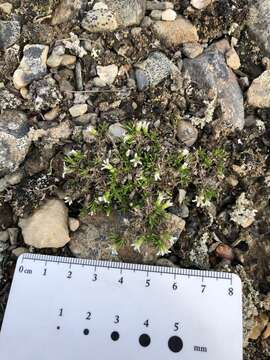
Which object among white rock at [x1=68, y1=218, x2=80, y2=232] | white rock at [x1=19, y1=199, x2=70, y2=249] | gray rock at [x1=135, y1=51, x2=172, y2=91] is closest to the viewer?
white rock at [x1=19, y1=199, x2=70, y2=249]

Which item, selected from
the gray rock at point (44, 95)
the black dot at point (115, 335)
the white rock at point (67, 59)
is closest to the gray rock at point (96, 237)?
the black dot at point (115, 335)

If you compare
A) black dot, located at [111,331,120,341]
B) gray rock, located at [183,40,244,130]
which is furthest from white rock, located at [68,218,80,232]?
gray rock, located at [183,40,244,130]

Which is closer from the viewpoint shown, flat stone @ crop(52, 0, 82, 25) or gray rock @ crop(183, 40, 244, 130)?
gray rock @ crop(183, 40, 244, 130)

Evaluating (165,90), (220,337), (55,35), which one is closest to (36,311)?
(220,337)

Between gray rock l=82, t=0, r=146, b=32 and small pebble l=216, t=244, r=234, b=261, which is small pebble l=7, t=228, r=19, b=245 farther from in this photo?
gray rock l=82, t=0, r=146, b=32

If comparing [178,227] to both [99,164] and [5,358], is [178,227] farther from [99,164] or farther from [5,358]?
[5,358]

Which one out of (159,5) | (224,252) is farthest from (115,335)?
(159,5)
